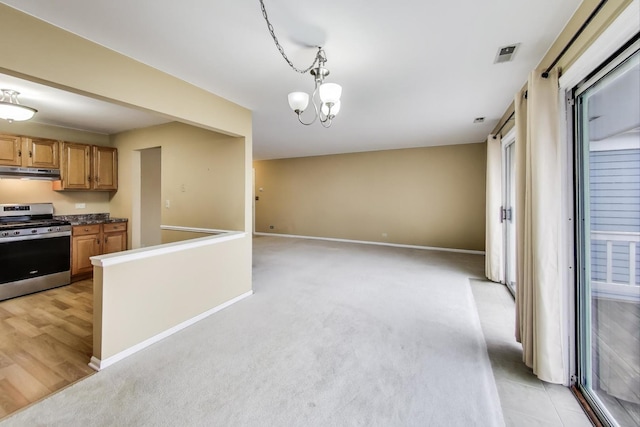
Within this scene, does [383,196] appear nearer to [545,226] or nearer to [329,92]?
[545,226]

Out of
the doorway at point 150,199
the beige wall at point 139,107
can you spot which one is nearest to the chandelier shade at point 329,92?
the beige wall at point 139,107

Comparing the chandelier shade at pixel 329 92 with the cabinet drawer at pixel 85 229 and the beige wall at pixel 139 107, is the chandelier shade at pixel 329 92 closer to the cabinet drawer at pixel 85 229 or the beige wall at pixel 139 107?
the beige wall at pixel 139 107

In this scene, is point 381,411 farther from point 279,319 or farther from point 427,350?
point 279,319

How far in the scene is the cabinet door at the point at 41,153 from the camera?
3.76 m

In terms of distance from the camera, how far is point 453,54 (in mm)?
2137

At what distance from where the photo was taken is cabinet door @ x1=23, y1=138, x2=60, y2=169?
376cm

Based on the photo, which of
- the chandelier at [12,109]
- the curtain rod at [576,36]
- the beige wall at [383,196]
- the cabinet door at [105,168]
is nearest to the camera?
the curtain rod at [576,36]

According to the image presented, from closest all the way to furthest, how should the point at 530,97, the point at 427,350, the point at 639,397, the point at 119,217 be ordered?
the point at 639,397 < the point at 530,97 < the point at 427,350 < the point at 119,217

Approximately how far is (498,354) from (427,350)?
582 mm

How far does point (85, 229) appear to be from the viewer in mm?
4098

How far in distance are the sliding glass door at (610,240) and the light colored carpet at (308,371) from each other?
652 millimetres

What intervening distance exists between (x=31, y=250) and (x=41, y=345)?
6.33ft

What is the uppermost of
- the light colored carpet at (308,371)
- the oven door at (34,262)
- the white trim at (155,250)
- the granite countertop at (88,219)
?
the granite countertop at (88,219)

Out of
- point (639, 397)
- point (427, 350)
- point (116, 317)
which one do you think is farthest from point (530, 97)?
point (116, 317)
